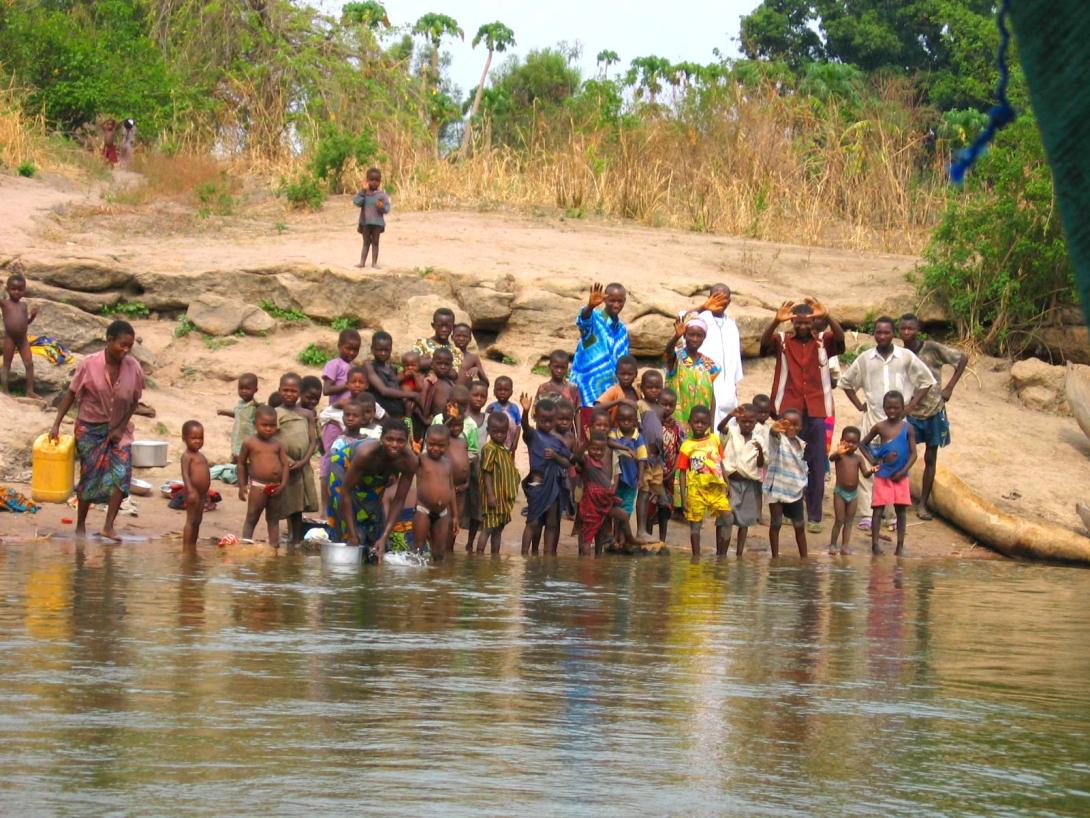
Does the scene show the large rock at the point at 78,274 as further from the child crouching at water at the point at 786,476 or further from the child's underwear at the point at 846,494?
the child's underwear at the point at 846,494

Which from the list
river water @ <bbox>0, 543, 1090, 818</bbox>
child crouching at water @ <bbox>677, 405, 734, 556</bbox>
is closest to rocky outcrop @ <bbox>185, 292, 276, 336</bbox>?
child crouching at water @ <bbox>677, 405, 734, 556</bbox>

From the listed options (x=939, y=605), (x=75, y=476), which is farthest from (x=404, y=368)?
(x=939, y=605)

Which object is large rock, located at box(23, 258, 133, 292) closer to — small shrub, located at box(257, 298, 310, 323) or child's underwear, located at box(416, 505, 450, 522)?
small shrub, located at box(257, 298, 310, 323)

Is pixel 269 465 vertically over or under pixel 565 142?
under

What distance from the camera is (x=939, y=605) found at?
8.43 meters

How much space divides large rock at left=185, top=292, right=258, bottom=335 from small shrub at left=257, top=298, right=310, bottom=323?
8.1 inches

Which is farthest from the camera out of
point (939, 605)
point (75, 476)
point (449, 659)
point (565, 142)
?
point (565, 142)

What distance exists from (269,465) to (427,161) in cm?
1068

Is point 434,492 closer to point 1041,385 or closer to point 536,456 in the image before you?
point 536,456

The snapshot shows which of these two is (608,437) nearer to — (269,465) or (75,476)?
(269,465)

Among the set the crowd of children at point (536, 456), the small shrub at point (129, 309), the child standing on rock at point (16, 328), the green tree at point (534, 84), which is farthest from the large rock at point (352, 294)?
the green tree at point (534, 84)

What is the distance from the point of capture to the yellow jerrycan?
1030 cm

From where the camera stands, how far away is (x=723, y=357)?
38.3 ft

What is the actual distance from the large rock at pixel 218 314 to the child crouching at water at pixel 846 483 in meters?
5.94
